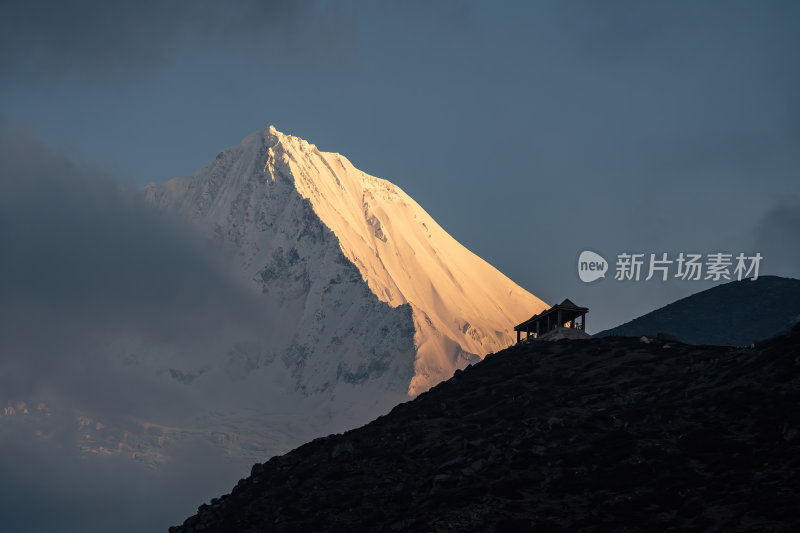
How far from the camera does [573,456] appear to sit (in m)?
84.9

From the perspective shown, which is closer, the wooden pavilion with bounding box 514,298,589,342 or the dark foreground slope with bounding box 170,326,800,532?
the dark foreground slope with bounding box 170,326,800,532

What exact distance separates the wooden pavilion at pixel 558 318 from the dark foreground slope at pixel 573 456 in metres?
12.9

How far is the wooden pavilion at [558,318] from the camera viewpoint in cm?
13512

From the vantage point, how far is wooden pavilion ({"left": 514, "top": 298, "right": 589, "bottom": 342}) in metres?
135

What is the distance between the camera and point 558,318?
450ft

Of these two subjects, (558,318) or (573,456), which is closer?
(573,456)

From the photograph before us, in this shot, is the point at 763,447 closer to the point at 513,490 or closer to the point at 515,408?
the point at 513,490

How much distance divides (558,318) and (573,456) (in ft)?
175

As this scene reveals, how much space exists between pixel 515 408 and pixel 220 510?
29229 mm

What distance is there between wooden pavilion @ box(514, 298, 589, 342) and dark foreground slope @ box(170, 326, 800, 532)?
12.9 metres

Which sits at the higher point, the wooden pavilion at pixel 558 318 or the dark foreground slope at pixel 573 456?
the wooden pavilion at pixel 558 318

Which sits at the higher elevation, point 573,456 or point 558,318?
point 558,318

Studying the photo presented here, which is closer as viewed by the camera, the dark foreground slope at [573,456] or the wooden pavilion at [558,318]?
the dark foreground slope at [573,456]

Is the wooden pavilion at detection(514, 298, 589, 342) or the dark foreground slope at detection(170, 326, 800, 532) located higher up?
the wooden pavilion at detection(514, 298, 589, 342)
